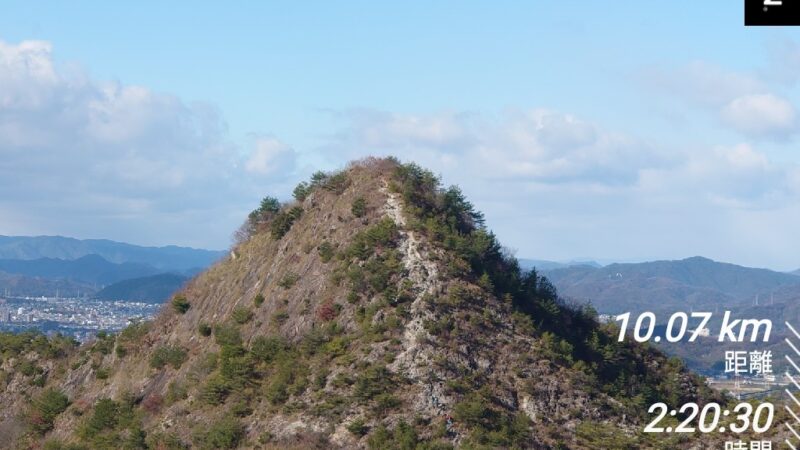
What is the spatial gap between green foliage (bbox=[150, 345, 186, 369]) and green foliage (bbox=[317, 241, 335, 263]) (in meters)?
8.19

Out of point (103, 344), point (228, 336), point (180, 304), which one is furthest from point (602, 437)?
point (103, 344)

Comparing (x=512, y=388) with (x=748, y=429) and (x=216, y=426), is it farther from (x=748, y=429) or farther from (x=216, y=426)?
(x=216, y=426)

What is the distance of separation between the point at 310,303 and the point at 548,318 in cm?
1122

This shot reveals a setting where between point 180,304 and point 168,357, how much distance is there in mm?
5467

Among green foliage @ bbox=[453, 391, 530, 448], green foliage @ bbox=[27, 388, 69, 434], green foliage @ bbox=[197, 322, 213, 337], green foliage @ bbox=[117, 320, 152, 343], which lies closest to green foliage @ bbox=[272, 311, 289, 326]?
green foliage @ bbox=[197, 322, 213, 337]

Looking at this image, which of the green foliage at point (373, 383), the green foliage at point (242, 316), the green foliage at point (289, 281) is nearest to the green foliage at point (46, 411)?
the green foliage at point (242, 316)

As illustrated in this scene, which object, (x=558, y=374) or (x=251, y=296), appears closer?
(x=558, y=374)

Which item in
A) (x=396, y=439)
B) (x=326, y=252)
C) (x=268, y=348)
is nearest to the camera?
(x=396, y=439)

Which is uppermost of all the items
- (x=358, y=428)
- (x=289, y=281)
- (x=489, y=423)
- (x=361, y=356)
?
(x=289, y=281)

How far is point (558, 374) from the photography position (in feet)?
148

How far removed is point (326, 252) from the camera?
50.9m

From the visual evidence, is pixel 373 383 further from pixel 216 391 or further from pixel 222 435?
pixel 216 391

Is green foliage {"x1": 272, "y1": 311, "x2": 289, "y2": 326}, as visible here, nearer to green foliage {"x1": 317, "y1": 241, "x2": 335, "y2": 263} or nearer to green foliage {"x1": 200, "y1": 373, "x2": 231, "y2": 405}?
green foliage {"x1": 317, "y1": 241, "x2": 335, "y2": 263}

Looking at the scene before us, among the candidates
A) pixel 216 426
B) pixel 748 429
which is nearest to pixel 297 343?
pixel 216 426
